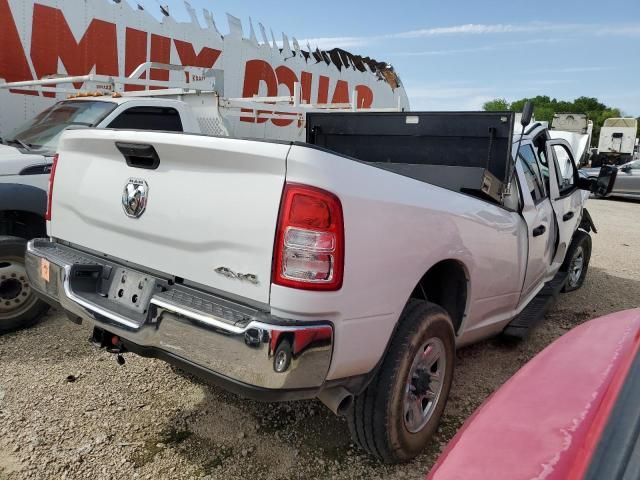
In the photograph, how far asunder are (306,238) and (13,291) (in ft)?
10.1

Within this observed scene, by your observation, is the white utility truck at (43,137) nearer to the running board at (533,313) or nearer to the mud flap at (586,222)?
the running board at (533,313)

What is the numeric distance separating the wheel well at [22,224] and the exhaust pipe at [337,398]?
3.04m

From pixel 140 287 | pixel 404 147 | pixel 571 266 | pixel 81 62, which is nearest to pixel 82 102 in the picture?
pixel 404 147

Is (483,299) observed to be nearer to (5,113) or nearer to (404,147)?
(404,147)

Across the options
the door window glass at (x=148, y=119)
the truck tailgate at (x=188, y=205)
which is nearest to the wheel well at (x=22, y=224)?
the door window glass at (x=148, y=119)

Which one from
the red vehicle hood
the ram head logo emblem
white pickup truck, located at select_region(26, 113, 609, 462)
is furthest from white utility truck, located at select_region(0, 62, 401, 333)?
the red vehicle hood

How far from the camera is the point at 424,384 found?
267cm

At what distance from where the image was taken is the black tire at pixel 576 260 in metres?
5.41

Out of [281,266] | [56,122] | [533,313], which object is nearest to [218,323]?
[281,266]

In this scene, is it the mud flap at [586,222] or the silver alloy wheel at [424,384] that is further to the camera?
the mud flap at [586,222]

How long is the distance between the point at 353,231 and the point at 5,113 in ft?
31.6

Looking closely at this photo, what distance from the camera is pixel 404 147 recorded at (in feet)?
13.8

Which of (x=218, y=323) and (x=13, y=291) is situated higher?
(x=218, y=323)

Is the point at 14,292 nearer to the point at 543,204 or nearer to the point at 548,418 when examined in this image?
the point at 548,418
